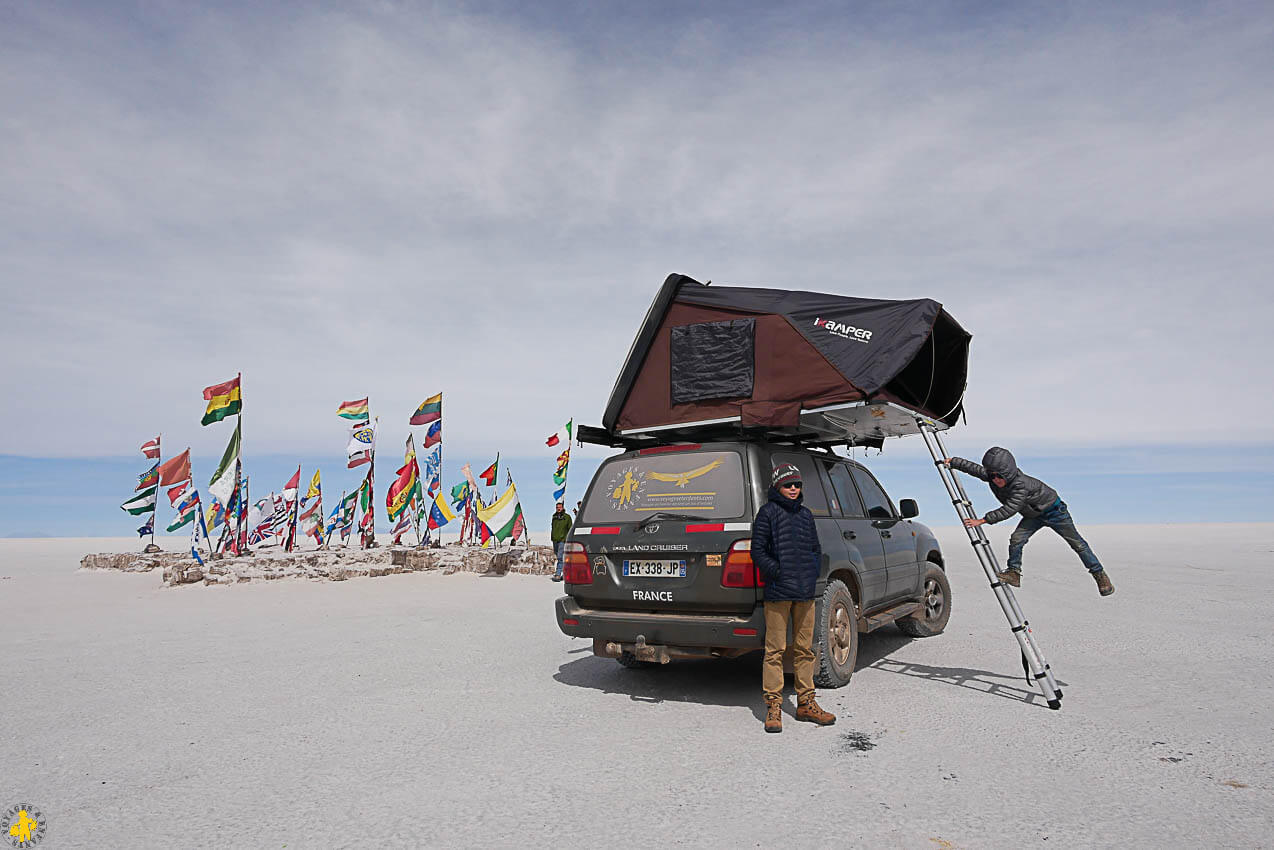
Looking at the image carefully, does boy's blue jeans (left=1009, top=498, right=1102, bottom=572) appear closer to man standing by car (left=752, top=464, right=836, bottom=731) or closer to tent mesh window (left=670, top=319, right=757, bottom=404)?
man standing by car (left=752, top=464, right=836, bottom=731)

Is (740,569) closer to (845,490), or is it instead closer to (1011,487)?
(845,490)

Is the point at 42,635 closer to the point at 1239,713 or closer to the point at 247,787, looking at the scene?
the point at 247,787

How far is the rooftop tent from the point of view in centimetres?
610

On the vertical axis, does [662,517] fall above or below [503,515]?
below

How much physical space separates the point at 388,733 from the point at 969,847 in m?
3.57

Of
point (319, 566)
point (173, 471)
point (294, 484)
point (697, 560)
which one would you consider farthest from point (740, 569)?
point (294, 484)

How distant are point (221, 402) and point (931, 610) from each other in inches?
853

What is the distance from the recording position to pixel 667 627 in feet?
17.9

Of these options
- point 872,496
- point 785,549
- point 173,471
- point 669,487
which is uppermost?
point 173,471

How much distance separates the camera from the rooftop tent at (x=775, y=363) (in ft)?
20.0

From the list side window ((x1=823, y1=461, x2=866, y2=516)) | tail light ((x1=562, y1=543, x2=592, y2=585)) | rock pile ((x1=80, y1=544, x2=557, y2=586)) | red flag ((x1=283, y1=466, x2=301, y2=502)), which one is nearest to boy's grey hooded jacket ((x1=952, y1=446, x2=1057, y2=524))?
side window ((x1=823, y1=461, x2=866, y2=516))

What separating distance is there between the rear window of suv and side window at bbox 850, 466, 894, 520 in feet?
7.06

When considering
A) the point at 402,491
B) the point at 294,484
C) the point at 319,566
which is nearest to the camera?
the point at 319,566

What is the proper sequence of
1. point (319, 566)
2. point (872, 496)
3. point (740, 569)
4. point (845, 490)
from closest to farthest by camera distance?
point (740, 569), point (845, 490), point (872, 496), point (319, 566)
